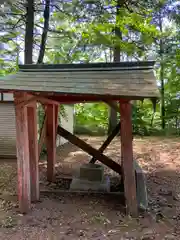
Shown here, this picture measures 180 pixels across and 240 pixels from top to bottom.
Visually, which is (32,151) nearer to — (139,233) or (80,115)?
(139,233)

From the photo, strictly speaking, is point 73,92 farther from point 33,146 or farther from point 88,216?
point 88,216

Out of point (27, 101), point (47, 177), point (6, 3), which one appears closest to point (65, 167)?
point (47, 177)

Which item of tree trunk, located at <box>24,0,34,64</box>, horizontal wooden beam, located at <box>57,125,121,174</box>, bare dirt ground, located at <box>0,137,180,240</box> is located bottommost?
bare dirt ground, located at <box>0,137,180,240</box>

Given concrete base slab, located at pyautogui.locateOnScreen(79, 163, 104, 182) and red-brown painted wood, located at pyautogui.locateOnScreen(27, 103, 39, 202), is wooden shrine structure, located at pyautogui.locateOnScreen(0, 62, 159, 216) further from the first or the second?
concrete base slab, located at pyautogui.locateOnScreen(79, 163, 104, 182)

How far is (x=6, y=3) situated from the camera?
9.90 meters

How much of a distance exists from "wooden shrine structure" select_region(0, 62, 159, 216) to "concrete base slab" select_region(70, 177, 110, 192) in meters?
1.10

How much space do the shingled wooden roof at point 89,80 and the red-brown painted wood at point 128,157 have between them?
464 mm

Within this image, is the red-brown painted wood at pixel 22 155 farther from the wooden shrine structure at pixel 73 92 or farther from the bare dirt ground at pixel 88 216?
the bare dirt ground at pixel 88 216

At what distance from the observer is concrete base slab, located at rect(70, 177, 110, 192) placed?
18.8 ft

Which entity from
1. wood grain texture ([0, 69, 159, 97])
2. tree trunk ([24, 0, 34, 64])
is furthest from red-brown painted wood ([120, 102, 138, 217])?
tree trunk ([24, 0, 34, 64])

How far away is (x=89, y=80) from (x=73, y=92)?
830 mm

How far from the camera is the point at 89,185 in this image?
5895mm

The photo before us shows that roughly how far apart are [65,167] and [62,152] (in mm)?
2569

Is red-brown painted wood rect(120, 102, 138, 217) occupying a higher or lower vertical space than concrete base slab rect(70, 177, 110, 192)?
higher
